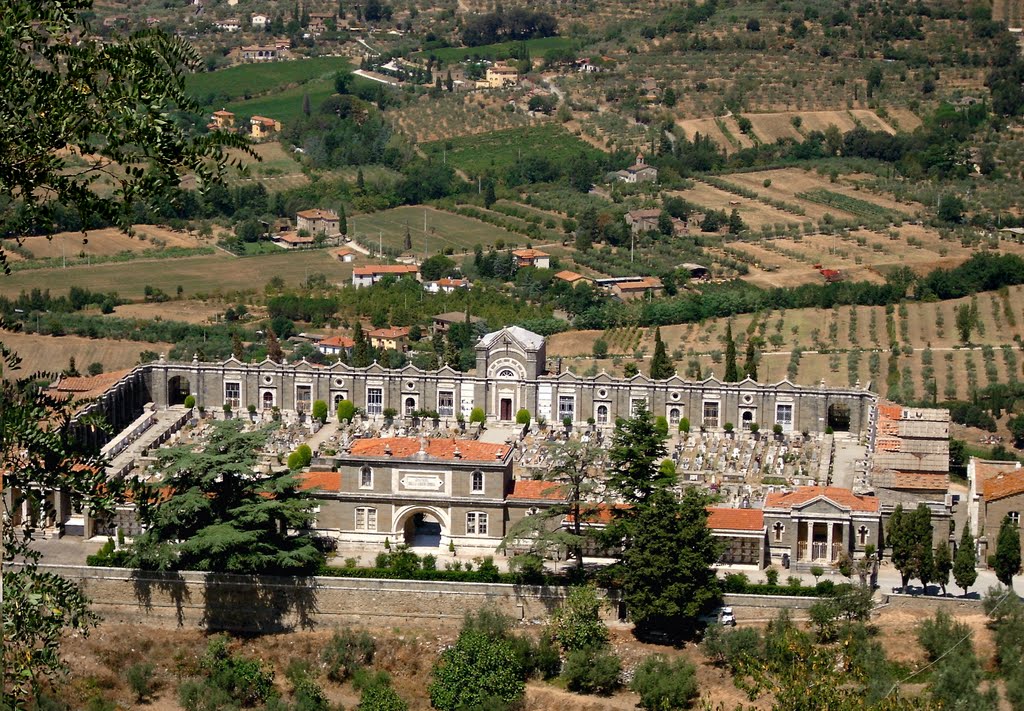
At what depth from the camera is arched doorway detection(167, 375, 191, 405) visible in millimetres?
71000

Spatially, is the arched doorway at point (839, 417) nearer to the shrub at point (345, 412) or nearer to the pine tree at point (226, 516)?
the shrub at point (345, 412)

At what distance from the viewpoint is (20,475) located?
14648mm

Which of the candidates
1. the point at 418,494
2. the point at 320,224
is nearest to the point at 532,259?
the point at 320,224

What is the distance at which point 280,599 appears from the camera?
53500mm

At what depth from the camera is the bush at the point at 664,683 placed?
4856 cm

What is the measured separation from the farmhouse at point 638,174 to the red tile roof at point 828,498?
273 feet

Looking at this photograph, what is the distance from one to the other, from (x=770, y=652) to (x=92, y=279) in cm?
7145

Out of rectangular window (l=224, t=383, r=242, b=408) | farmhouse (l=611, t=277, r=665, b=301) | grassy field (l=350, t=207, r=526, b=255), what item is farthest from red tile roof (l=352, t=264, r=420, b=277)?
rectangular window (l=224, t=383, r=242, b=408)

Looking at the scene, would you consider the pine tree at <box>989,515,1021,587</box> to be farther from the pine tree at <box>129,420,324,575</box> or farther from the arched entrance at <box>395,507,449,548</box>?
the pine tree at <box>129,420,324,575</box>

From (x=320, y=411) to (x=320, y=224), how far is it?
5749 centimetres

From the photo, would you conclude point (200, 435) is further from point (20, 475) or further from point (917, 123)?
point (917, 123)

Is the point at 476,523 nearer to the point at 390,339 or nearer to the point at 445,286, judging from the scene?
the point at 390,339

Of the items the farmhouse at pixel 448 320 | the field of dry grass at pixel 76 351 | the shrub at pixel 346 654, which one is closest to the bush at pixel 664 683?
the shrub at pixel 346 654

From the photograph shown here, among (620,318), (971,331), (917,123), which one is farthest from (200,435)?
(917,123)
